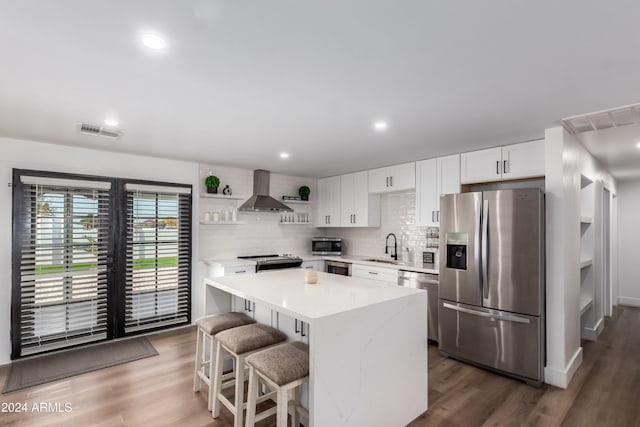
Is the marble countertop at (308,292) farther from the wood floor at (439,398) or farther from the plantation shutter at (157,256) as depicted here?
the plantation shutter at (157,256)

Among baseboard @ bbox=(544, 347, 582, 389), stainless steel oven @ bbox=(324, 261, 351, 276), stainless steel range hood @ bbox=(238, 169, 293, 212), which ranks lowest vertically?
baseboard @ bbox=(544, 347, 582, 389)

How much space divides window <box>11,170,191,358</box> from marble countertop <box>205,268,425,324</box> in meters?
1.84

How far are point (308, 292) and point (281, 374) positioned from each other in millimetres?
656

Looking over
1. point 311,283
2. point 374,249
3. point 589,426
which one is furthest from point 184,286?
point 589,426

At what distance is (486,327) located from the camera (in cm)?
330

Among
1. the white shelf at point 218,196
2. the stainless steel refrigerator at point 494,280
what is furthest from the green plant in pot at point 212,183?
the stainless steel refrigerator at point 494,280

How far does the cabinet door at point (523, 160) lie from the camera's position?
11.0ft

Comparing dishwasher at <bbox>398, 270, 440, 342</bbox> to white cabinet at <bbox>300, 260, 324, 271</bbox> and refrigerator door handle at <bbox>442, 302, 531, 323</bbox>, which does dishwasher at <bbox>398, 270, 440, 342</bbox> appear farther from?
white cabinet at <bbox>300, 260, 324, 271</bbox>

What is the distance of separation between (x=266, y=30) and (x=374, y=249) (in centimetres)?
447

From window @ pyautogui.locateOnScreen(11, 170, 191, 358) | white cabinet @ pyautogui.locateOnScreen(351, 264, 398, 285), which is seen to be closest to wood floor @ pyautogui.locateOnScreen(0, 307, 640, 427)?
window @ pyautogui.locateOnScreen(11, 170, 191, 358)

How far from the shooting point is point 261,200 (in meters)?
4.88

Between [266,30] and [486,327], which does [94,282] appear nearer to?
[266,30]

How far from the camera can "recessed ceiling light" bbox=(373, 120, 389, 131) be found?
9.57 feet

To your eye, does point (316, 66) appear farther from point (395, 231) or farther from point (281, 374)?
point (395, 231)
